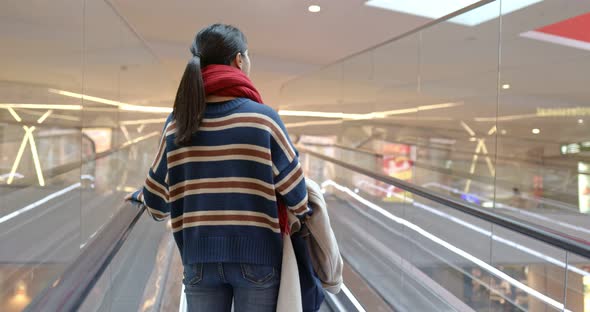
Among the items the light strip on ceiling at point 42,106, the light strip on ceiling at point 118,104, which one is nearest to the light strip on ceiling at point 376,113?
the light strip on ceiling at point 118,104

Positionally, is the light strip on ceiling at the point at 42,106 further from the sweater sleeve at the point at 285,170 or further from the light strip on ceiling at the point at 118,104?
the sweater sleeve at the point at 285,170

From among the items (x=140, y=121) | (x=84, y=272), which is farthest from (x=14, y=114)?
(x=140, y=121)

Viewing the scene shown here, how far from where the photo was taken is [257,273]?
1.30 metres

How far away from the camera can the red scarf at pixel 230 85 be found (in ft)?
4.25

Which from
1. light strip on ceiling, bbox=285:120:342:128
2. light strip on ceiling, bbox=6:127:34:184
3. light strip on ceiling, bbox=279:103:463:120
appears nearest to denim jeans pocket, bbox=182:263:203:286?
light strip on ceiling, bbox=6:127:34:184

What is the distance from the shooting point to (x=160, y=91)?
24.9 feet

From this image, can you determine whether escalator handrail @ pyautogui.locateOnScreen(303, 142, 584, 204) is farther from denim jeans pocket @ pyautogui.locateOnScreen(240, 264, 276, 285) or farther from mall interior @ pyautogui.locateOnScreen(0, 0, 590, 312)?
denim jeans pocket @ pyautogui.locateOnScreen(240, 264, 276, 285)

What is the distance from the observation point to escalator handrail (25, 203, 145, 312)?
38.9 inches

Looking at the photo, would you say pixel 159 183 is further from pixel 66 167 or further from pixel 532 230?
pixel 66 167

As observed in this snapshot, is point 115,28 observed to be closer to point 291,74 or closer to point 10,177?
point 10,177

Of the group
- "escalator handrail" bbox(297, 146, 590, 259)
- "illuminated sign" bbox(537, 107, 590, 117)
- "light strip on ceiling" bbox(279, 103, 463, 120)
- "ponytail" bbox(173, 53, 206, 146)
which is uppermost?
"light strip on ceiling" bbox(279, 103, 463, 120)

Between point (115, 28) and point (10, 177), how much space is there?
2152 mm

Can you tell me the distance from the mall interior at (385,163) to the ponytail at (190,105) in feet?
1.45

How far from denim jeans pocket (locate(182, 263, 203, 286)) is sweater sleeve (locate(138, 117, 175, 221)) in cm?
20
